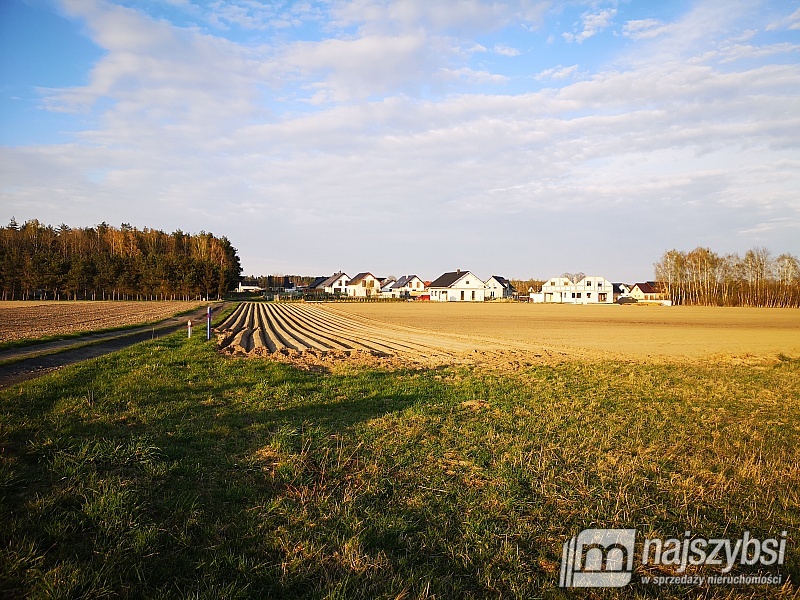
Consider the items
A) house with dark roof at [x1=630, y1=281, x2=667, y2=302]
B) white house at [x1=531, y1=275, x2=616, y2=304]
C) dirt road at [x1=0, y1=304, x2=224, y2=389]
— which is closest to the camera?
dirt road at [x1=0, y1=304, x2=224, y2=389]

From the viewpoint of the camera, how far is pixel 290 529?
441cm

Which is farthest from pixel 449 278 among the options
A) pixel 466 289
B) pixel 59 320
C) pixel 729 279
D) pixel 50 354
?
pixel 50 354

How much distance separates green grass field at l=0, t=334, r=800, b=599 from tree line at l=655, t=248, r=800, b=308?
360 ft

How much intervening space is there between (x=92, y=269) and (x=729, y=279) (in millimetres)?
135682

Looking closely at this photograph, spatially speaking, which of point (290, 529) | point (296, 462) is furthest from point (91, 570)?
point (296, 462)

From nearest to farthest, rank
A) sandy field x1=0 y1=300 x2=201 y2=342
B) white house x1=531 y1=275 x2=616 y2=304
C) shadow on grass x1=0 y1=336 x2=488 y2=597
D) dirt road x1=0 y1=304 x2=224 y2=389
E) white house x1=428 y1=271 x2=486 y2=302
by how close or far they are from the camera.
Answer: shadow on grass x1=0 y1=336 x2=488 y2=597
dirt road x1=0 y1=304 x2=224 y2=389
sandy field x1=0 y1=300 x2=201 y2=342
white house x1=428 y1=271 x2=486 y2=302
white house x1=531 y1=275 x2=616 y2=304

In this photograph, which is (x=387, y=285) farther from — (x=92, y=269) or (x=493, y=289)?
(x=92, y=269)

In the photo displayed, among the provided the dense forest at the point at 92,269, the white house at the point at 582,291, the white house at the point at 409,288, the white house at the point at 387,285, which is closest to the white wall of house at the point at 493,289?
the white house at the point at 582,291

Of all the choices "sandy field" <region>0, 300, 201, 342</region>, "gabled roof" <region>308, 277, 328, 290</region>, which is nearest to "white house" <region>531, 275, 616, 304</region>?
"gabled roof" <region>308, 277, 328, 290</region>

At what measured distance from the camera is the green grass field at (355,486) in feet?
12.3

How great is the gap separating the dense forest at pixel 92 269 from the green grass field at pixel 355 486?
295 ft

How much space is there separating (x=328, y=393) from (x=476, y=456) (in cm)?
477

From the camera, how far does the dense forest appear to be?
265ft

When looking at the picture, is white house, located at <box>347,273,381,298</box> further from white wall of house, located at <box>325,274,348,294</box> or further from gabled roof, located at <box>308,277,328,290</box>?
gabled roof, located at <box>308,277,328,290</box>
